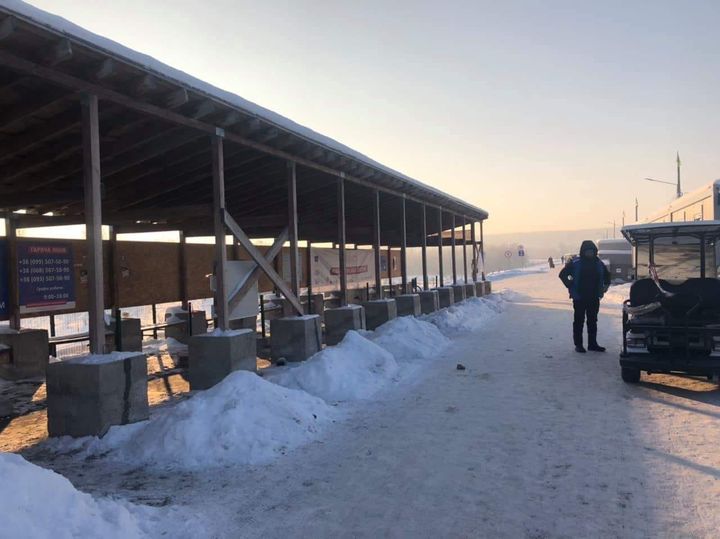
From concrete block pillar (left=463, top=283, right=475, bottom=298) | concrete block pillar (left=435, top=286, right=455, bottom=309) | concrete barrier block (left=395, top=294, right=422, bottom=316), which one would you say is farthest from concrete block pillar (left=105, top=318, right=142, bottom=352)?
concrete block pillar (left=463, top=283, right=475, bottom=298)

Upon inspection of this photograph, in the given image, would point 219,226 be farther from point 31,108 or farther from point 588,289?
point 588,289

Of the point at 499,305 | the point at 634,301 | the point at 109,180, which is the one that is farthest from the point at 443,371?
the point at 499,305

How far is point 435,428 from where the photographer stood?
240 inches

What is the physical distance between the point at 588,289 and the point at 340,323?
536 cm

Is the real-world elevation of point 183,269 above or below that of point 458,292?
above

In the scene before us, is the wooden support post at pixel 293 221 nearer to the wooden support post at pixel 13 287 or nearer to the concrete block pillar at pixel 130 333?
the concrete block pillar at pixel 130 333

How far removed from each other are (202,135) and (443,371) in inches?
222

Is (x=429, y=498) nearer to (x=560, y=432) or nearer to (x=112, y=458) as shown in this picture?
(x=560, y=432)

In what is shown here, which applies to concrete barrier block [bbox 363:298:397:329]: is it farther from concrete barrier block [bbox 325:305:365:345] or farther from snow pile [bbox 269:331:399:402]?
snow pile [bbox 269:331:399:402]

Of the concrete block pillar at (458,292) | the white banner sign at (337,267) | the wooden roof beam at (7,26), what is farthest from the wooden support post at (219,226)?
the concrete block pillar at (458,292)

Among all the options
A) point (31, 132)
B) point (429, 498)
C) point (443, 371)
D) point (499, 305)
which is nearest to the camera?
point (429, 498)

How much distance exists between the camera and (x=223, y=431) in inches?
217

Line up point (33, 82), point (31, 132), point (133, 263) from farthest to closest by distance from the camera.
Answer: point (133, 263) < point (31, 132) < point (33, 82)

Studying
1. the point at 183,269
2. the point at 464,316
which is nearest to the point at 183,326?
the point at 183,269
